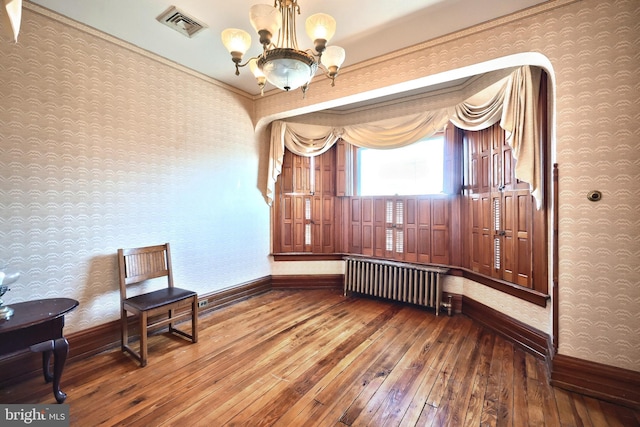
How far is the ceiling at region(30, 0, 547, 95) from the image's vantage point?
2131 mm

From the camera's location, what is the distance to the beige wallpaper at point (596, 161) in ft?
6.00

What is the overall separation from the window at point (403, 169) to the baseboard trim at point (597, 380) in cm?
209

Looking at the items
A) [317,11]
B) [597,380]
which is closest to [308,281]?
[597,380]

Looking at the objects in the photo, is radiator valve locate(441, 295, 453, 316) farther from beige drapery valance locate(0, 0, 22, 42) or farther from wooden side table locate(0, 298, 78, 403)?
beige drapery valance locate(0, 0, 22, 42)

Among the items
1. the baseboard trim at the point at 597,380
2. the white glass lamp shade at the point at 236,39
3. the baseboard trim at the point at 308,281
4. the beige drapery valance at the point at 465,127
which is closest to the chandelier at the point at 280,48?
the white glass lamp shade at the point at 236,39

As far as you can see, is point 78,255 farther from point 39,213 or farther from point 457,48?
Result: point 457,48

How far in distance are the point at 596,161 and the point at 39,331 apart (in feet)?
12.6

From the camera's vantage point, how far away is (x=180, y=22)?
7.75 feet

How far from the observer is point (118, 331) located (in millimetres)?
2619

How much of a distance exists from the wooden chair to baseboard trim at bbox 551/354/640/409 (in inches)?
117

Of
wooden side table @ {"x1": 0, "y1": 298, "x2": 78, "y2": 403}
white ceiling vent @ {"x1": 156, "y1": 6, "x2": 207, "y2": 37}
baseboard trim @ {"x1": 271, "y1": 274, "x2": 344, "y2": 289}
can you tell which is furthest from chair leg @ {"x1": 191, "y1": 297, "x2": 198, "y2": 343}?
white ceiling vent @ {"x1": 156, "y1": 6, "x2": 207, "y2": 37}

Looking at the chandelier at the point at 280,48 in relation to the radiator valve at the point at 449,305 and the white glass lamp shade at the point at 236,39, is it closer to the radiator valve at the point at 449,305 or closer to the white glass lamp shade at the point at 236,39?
the white glass lamp shade at the point at 236,39

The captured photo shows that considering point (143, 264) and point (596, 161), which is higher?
point (596, 161)

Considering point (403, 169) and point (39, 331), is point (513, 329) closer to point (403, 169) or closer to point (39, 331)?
point (403, 169)
